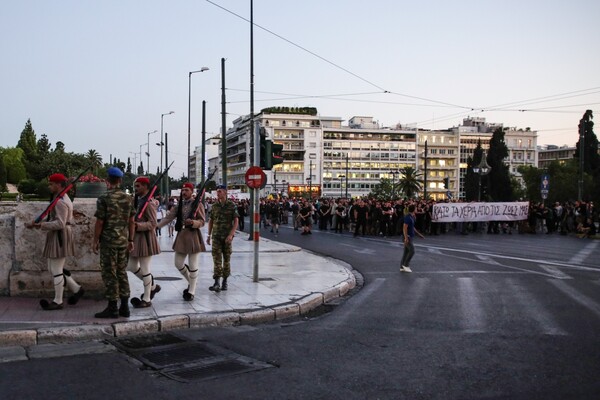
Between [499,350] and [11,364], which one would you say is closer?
[11,364]

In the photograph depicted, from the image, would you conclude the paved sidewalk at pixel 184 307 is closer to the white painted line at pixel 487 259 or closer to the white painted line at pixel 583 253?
the white painted line at pixel 487 259

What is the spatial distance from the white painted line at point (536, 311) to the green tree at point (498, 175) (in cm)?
7588

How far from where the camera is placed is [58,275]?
300 inches

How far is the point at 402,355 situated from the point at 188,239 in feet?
13.4

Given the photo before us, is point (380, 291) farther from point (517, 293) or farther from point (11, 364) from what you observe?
point (11, 364)

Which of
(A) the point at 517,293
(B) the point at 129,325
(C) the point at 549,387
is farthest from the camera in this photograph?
(A) the point at 517,293

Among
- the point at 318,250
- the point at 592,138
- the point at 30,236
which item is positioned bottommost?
the point at 318,250

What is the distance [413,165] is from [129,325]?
133 metres

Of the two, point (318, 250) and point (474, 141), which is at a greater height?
point (474, 141)

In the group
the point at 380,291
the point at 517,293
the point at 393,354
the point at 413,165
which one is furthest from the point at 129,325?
the point at 413,165

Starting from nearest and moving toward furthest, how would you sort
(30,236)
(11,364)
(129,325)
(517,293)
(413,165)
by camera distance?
(11,364) < (129,325) < (30,236) < (517,293) < (413,165)

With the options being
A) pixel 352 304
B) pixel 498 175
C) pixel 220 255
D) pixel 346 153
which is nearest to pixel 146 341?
pixel 220 255

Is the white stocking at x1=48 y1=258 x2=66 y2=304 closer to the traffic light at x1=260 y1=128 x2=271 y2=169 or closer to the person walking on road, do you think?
the traffic light at x1=260 y1=128 x2=271 y2=169

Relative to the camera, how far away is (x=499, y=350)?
6176 mm
